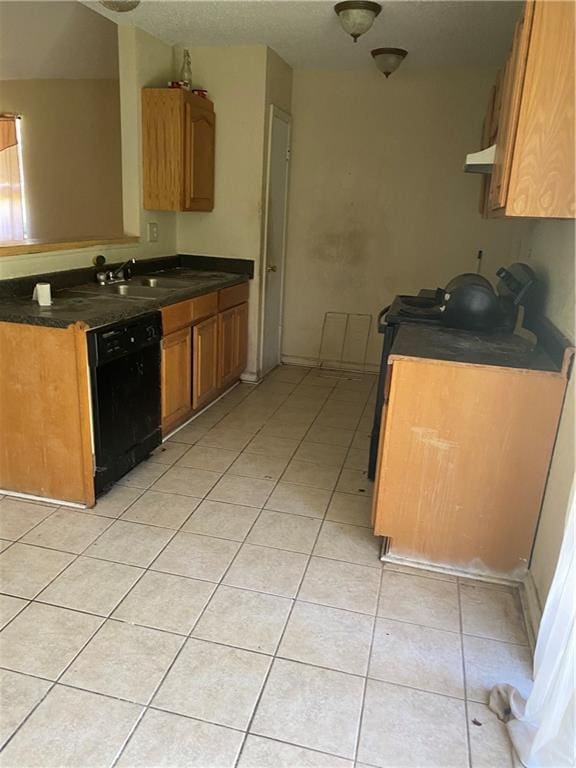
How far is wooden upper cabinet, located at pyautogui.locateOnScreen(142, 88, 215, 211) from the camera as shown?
3570mm

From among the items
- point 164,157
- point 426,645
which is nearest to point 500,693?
point 426,645

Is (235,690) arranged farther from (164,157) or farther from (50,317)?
(164,157)

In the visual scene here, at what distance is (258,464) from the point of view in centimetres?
307

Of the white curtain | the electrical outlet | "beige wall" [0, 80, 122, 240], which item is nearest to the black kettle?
the white curtain

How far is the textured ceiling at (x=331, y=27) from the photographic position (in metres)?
2.99

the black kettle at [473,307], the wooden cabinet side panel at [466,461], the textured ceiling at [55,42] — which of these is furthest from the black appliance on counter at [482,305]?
the textured ceiling at [55,42]

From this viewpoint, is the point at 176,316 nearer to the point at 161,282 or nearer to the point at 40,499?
the point at 161,282

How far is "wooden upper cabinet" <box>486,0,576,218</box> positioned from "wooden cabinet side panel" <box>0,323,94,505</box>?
5.78 ft

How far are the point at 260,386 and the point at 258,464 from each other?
1.40 metres

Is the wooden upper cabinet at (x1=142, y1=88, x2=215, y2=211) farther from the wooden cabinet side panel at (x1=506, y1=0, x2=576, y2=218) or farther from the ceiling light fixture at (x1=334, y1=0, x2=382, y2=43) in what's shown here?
the wooden cabinet side panel at (x1=506, y1=0, x2=576, y2=218)

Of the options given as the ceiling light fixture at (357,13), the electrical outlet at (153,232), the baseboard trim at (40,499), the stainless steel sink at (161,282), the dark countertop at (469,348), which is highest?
the ceiling light fixture at (357,13)

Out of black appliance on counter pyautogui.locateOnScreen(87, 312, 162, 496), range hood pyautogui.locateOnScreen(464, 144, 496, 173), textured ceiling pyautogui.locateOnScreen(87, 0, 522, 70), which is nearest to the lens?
range hood pyautogui.locateOnScreen(464, 144, 496, 173)

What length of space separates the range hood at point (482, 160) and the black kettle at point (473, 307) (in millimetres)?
507

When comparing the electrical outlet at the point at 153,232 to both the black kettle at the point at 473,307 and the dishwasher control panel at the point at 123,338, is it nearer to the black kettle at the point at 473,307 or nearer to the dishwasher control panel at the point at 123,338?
the dishwasher control panel at the point at 123,338
